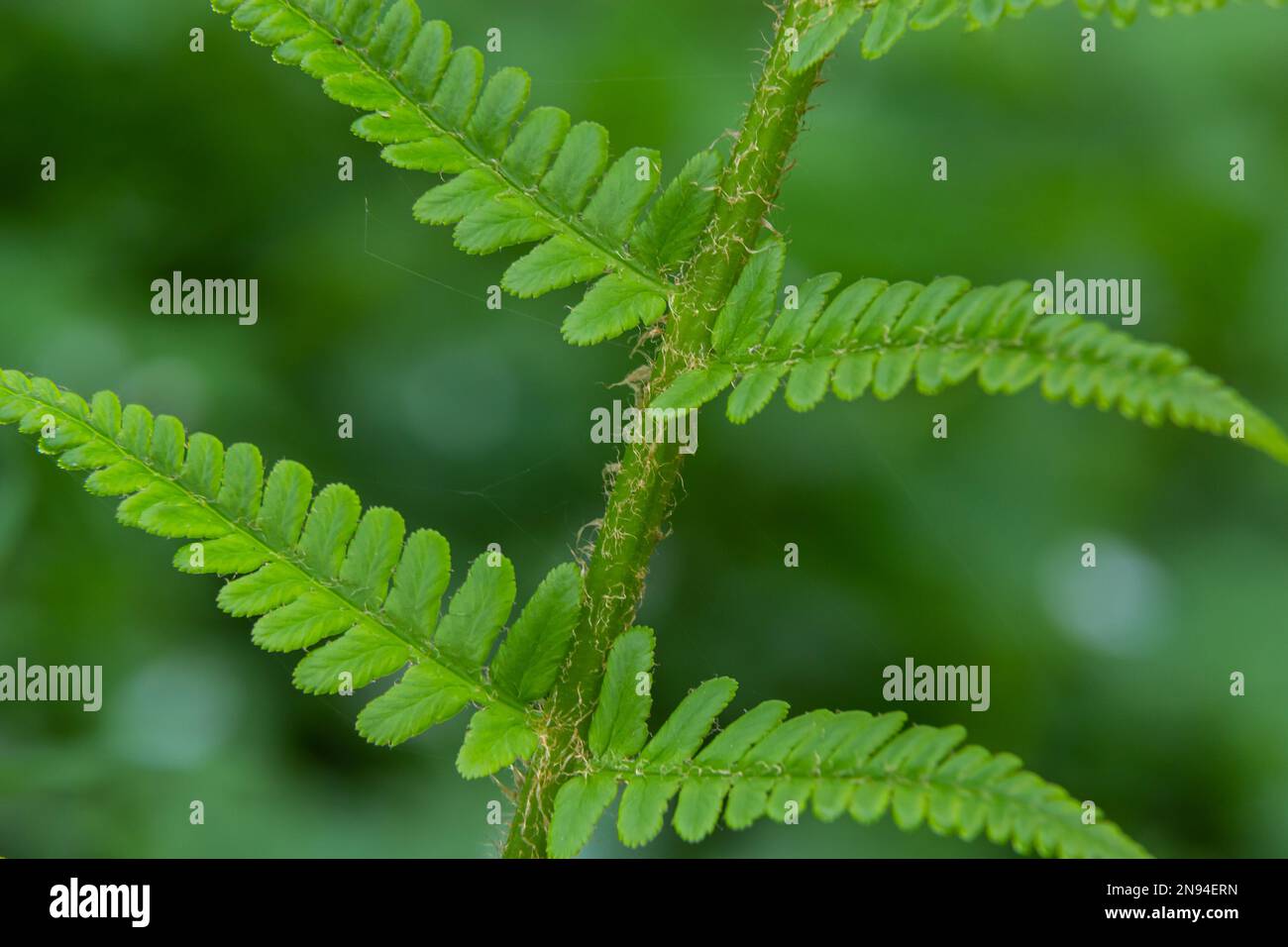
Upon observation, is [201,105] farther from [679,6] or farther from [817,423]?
[817,423]

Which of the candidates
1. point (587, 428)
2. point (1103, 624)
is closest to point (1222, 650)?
point (1103, 624)

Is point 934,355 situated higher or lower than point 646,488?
higher

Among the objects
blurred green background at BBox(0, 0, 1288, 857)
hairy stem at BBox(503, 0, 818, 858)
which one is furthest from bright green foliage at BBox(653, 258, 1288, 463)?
blurred green background at BBox(0, 0, 1288, 857)

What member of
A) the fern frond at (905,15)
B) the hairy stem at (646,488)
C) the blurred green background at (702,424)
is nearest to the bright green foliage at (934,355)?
the hairy stem at (646,488)

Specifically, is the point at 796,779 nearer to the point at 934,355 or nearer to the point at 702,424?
the point at 934,355

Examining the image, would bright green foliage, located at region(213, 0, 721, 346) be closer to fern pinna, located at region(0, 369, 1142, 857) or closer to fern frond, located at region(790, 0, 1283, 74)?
fern frond, located at region(790, 0, 1283, 74)

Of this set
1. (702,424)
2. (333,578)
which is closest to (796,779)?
(333,578)
